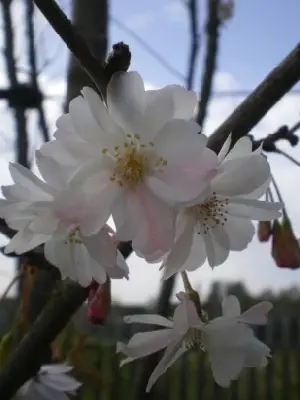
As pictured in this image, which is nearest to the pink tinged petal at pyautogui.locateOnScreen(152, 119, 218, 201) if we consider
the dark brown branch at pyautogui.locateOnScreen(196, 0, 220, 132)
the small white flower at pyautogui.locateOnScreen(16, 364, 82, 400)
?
the small white flower at pyautogui.locateOnScreen(16, 364, 82, 400)

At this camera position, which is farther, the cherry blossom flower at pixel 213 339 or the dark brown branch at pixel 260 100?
the dark brown branch at pixel 260 100

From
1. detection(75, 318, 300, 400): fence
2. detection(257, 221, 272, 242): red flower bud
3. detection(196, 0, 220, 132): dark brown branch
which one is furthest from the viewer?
detection(75, 318, 300, 400): fence

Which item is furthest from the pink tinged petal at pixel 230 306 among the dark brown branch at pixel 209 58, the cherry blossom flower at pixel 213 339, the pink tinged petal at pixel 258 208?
the dark brown branch at pixel 209 58

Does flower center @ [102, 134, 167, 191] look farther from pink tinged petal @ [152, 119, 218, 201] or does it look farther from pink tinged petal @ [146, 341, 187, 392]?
pink tinged petal @ [146, 341, 187, 392]

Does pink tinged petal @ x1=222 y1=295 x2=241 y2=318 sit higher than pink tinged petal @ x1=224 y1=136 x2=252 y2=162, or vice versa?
pink tinged petal @ x1=224 y1=136 x2=252 y2=162

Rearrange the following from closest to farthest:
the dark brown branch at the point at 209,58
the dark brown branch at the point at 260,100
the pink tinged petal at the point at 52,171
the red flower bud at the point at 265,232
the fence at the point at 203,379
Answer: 1. the pink tinged petal at the point at 52,171
2. the dark brown branch at the point at 260,100
3. the red flower bud at the point at 265,232
4. the dark brown branch at the point at 209,58
5. the fence at the point at 203,379

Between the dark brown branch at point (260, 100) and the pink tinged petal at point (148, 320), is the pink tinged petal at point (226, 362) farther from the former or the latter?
the dark brown branch at point (260, 100)
